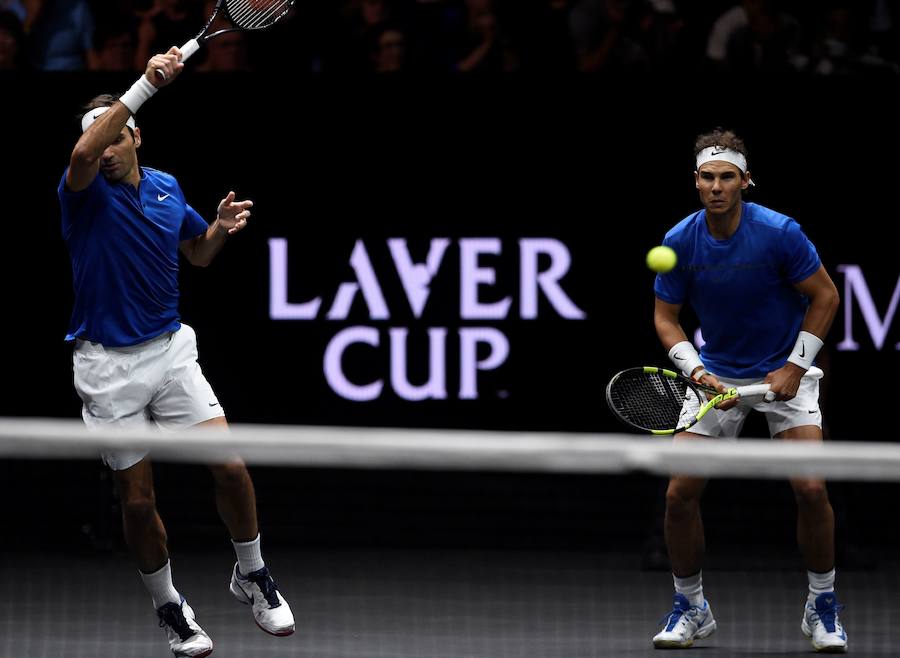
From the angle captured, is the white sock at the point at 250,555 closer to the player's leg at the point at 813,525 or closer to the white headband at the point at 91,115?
the white headband at the point at 91,115

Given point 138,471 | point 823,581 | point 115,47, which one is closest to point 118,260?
point 138,471

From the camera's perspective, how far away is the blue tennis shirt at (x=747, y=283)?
5609 millimetres

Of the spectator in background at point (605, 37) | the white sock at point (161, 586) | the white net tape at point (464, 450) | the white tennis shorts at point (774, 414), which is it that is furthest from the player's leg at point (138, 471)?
the spectator in background at point (605, 37)

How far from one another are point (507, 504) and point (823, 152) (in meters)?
2.09

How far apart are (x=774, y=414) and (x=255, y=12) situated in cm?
219

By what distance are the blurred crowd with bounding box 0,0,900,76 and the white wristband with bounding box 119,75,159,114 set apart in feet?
10.2

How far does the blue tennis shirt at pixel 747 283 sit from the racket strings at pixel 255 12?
1.53m

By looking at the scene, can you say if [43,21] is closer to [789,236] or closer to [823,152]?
[823,152]

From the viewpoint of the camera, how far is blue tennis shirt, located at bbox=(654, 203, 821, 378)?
221 inches

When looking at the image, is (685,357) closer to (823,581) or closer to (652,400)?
(652,400)

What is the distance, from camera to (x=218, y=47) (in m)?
8.23

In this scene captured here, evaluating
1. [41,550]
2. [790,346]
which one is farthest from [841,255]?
[41,550]

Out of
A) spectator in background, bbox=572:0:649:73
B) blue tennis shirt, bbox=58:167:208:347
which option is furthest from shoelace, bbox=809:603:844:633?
spectator in background, bbox=572:0:649:73

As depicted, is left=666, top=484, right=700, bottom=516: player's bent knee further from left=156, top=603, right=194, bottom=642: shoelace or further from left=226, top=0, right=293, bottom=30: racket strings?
left=226, top=0, right=293, bottom=30: racket strings
